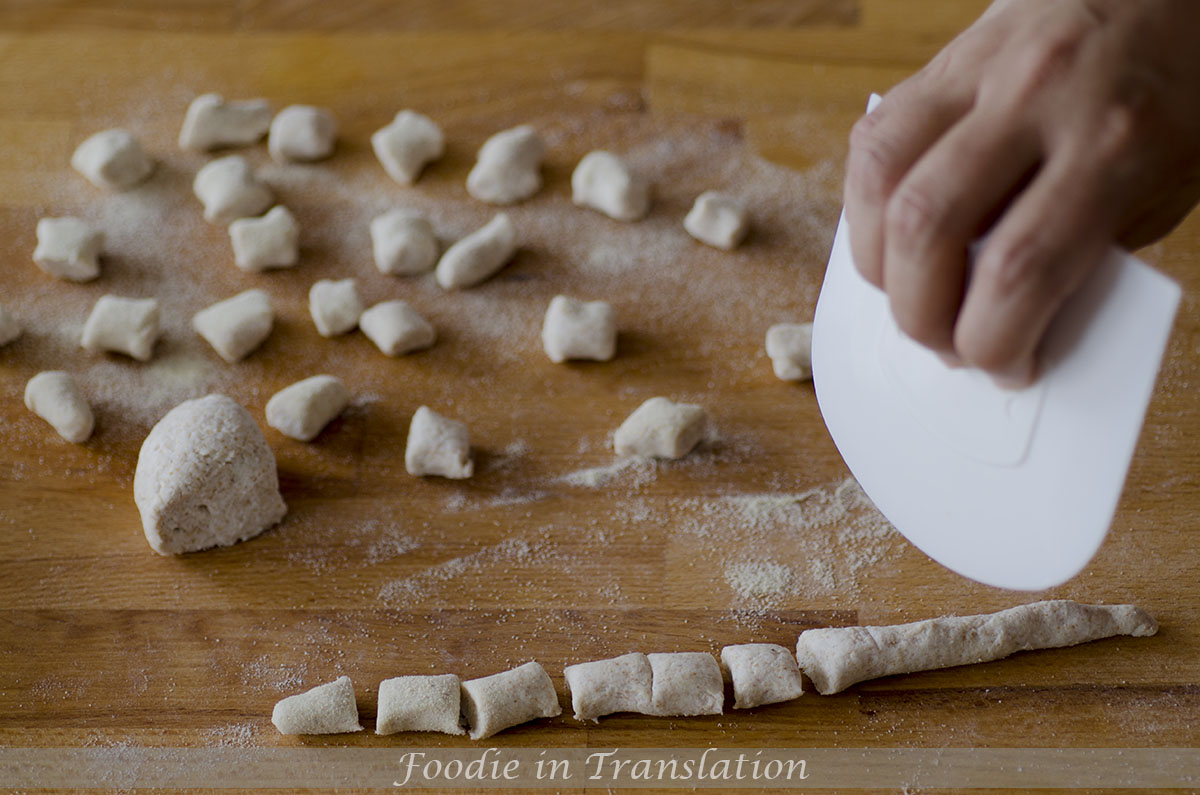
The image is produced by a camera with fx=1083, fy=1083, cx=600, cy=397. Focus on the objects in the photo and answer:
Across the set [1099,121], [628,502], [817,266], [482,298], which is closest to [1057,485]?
[1099,121]

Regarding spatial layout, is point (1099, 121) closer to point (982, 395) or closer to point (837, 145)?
point (982, 395)

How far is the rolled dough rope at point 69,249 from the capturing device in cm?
139

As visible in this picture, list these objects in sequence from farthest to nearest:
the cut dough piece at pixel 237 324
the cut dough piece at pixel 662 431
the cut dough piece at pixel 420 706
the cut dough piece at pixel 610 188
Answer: the cut dough piece at pixel 610 188 → the cut dough piece at pixel 237 324 → the cut dough piece at pixel 662 431 → the cut dough piece at pixel 420 706

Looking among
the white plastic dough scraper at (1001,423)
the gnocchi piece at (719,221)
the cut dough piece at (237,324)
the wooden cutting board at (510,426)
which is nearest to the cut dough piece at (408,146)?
the wooden cutting board at (510,426)

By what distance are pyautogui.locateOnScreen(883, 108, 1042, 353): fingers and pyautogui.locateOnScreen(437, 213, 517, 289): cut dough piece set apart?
2.39ft

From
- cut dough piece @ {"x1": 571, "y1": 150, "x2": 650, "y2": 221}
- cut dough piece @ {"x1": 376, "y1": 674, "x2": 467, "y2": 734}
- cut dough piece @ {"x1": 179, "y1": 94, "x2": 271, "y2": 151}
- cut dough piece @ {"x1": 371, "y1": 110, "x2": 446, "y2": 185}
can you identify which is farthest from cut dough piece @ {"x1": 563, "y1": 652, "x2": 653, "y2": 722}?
cut dough piece @ {"x1": 179, "y1": 94, "x2": 271, "y2": 151}

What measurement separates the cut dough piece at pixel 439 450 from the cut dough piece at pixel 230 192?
1.47ft

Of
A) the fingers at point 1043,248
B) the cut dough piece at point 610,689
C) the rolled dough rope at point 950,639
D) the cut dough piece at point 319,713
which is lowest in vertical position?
the cut dough piece at point 319,713

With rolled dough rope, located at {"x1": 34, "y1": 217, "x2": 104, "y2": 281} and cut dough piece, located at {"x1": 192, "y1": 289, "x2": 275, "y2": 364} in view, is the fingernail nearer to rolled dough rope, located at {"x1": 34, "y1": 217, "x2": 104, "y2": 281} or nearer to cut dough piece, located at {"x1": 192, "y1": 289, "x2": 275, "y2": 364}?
cut dough piece, located at {"x1": 192, "y1": 289, "x2": 275, "y2": 364}

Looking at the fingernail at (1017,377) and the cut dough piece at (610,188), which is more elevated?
the fingernail at (1017,377)

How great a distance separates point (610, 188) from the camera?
4.73ft

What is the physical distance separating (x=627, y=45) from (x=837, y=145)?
1.19 feet

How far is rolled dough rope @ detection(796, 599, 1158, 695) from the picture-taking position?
1070mm

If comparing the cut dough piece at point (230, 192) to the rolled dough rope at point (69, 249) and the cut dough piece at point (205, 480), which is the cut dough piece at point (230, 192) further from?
the cut dough piece at point (205, 480)
